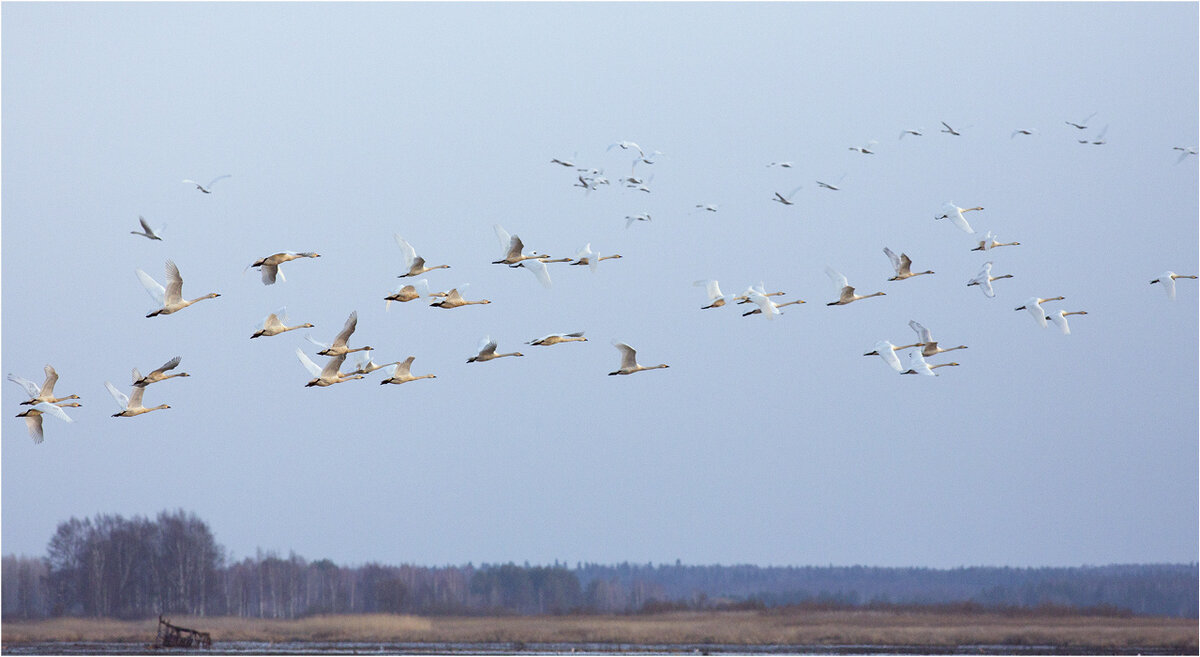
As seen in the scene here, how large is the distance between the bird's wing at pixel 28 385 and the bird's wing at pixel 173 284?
12.4ft

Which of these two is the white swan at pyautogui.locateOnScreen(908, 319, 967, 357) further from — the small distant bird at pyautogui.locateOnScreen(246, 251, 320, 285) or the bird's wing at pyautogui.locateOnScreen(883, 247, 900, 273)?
the small distant bird at pyautogui.locateOnScreen(246, 251, 320, 285)

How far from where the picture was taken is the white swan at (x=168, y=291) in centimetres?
2270

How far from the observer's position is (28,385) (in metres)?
25.2

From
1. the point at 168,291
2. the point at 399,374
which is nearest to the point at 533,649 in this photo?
the point at 399,374

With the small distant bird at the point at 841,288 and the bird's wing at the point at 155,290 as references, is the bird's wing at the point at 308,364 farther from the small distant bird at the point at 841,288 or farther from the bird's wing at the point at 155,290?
the small distant bird at the point at 841,288

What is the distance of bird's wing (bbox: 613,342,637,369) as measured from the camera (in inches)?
1043

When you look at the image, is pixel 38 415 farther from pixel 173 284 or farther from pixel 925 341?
pixel 925 341

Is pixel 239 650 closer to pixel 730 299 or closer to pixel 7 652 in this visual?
pixel 7 652

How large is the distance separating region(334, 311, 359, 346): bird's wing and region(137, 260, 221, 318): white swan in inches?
106

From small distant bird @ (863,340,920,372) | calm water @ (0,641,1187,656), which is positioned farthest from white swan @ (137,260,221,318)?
calm water @ (0,641,1187,656)

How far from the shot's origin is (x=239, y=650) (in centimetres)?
4656

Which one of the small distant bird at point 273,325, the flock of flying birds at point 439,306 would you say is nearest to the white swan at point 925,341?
the flock of flying birds at point 439,306

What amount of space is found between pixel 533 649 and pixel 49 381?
25700mm

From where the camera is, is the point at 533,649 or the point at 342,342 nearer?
the point at 342,342
